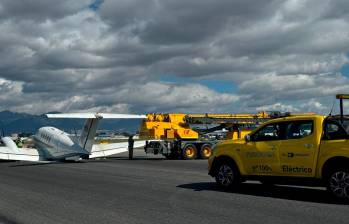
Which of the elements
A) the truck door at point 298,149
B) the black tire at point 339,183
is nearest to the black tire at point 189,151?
the truck door at point 298,149

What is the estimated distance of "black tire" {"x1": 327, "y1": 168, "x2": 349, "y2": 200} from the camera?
32.8ft

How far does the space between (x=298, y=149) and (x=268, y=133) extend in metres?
1.04

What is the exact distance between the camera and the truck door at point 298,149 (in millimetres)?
10586

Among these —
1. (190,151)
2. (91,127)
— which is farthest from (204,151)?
(91,127)

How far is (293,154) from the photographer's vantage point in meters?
10.9

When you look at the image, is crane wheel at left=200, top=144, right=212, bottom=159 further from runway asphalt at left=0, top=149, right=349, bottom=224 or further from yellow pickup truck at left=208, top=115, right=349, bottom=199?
yellow pickup truck at left=208, top=115, right=349, bottom=199

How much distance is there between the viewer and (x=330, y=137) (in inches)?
410

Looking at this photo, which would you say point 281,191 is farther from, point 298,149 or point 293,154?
point 298,149

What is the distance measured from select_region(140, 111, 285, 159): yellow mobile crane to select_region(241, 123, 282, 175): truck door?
18.8 m

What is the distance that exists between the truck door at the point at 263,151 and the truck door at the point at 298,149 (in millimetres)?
208

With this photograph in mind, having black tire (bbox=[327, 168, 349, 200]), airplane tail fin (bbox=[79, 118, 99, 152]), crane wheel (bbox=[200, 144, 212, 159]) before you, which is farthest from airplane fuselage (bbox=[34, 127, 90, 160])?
black tire (bbox=[327, 168, 349, 200])

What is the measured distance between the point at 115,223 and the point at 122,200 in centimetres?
277

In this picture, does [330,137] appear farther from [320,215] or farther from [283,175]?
[320,215]

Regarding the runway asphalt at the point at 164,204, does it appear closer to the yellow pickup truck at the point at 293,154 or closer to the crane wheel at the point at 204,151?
the yellow pickup truck at the point at 293,154
